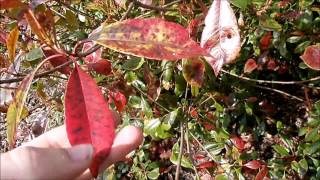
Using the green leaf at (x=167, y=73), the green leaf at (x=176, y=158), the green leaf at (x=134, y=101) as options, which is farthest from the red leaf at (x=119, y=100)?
the green leaf at (x=176, y=158)

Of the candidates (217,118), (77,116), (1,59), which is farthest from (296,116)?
(77,116)

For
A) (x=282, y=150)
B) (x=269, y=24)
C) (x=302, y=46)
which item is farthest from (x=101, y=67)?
(x=282, y=150)

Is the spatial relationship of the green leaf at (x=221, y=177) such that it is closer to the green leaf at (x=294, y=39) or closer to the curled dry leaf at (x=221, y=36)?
the green leaf at (x=294, y=39)

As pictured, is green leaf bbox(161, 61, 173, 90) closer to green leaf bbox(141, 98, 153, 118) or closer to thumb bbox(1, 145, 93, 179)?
green leaf bbox(141, 98, 153, 118)

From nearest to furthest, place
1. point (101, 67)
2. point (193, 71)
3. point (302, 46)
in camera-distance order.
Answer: point (193, 71), point (101, 67), point (302, 46)

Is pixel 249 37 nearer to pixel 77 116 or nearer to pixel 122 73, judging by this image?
pixel 122 73

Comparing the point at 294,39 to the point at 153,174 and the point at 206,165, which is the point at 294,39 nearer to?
the point at 206,165
